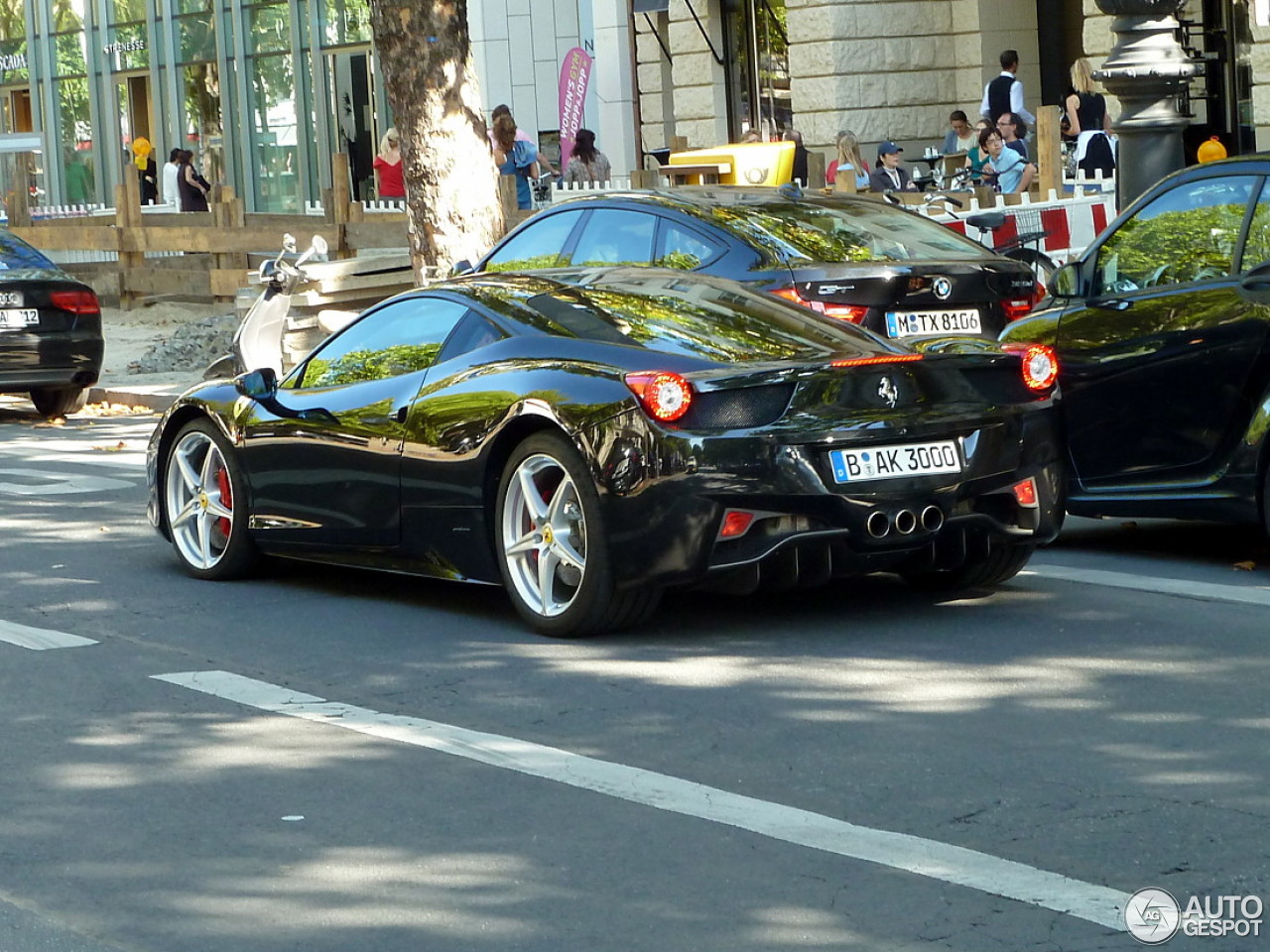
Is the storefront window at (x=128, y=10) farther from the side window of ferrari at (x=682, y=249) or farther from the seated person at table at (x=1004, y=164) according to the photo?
the side window of ferrari at (x=682, y=249)

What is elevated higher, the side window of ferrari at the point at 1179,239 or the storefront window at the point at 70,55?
the storefront window at the point at 70,55

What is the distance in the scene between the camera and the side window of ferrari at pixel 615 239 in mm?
11875

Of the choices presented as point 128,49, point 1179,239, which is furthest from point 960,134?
point 128,49

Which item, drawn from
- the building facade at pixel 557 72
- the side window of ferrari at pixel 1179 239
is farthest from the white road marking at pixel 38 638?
the building facade at pixel 557 72

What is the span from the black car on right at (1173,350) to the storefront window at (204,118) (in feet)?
114

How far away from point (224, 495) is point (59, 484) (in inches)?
146

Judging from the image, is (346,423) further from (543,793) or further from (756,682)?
(543,793)

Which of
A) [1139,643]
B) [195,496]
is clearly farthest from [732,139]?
[1139,643]

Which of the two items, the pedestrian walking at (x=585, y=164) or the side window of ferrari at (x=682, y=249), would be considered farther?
the pedestrian walking at (x=585, y=164)

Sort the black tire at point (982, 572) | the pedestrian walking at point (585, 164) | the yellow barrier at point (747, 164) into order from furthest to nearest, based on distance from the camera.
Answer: the pedestrian walking at point (585, 164) < the yellow barrier at point (747, 164) < the black tire at point (982, 572)

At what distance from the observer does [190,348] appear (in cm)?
2053

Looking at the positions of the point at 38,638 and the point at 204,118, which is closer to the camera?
the point at 38,638

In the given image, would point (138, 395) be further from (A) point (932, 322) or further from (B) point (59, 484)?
(A) point (932, 322)

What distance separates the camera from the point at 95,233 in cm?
2545
